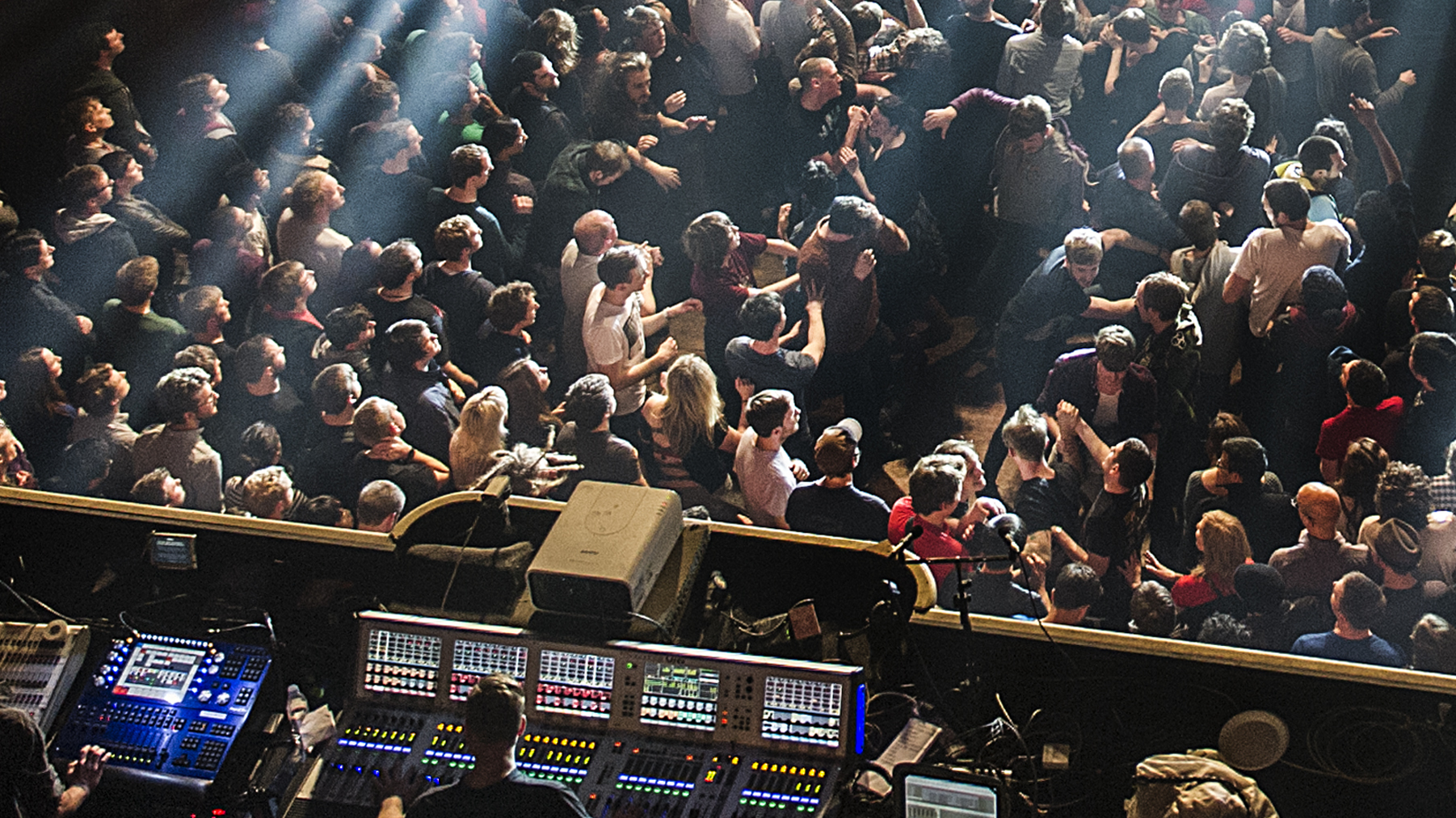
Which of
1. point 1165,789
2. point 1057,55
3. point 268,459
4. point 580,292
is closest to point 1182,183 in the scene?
point 1057,55

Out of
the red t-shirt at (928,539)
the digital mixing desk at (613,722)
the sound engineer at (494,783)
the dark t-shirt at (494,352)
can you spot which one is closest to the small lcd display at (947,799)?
the digital mixing desk at (613,722)

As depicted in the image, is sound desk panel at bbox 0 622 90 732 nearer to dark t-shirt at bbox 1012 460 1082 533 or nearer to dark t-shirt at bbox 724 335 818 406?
dark t-shirt at bbox 724 335 818 406

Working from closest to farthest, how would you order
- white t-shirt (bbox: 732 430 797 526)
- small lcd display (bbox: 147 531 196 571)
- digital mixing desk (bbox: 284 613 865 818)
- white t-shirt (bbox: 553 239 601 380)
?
digital mixing desk (bbox: 284 613 865 818)
small lcd display (bbox: 147 531 196 571)
white t-shirt (bbox: 732 430 797 526)
white t-shirt (bbox: 553 239 601 380)

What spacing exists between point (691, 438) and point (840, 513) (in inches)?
34.2

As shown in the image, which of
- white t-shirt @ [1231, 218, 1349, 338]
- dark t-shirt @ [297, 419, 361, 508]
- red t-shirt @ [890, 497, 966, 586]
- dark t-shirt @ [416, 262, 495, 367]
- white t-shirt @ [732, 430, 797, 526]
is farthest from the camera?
dark t-shirt @ [416, 262, 495, 367]

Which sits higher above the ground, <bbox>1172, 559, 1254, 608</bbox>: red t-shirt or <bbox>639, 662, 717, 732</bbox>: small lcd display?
<bbox>639, 662, 717, 732</bbox>: small lcd display

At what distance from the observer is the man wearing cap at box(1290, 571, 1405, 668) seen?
16.7ft

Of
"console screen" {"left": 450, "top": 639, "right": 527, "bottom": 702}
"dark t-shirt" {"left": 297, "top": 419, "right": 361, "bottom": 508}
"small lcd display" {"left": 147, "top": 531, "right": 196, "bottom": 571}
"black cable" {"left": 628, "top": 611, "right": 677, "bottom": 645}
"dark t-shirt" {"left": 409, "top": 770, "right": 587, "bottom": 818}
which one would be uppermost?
"black cable" {"left": 628, "top": 611, "right": 677, "bottom": 645}

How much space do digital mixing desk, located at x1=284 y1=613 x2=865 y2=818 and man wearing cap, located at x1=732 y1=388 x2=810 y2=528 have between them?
6.92 feet

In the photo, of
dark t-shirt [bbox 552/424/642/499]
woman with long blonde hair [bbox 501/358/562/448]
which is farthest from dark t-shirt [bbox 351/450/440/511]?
dark t-shirt [bbox 552/424/642/499]

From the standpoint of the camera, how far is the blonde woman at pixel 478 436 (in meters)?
6.47

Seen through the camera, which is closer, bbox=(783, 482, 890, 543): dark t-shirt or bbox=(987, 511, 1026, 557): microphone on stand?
bbox=(987, 511, 1026, 557): microphone on stand

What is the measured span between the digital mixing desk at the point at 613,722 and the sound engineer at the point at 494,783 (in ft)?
1.38

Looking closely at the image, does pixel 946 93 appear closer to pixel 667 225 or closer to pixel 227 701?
pixel 667 225
